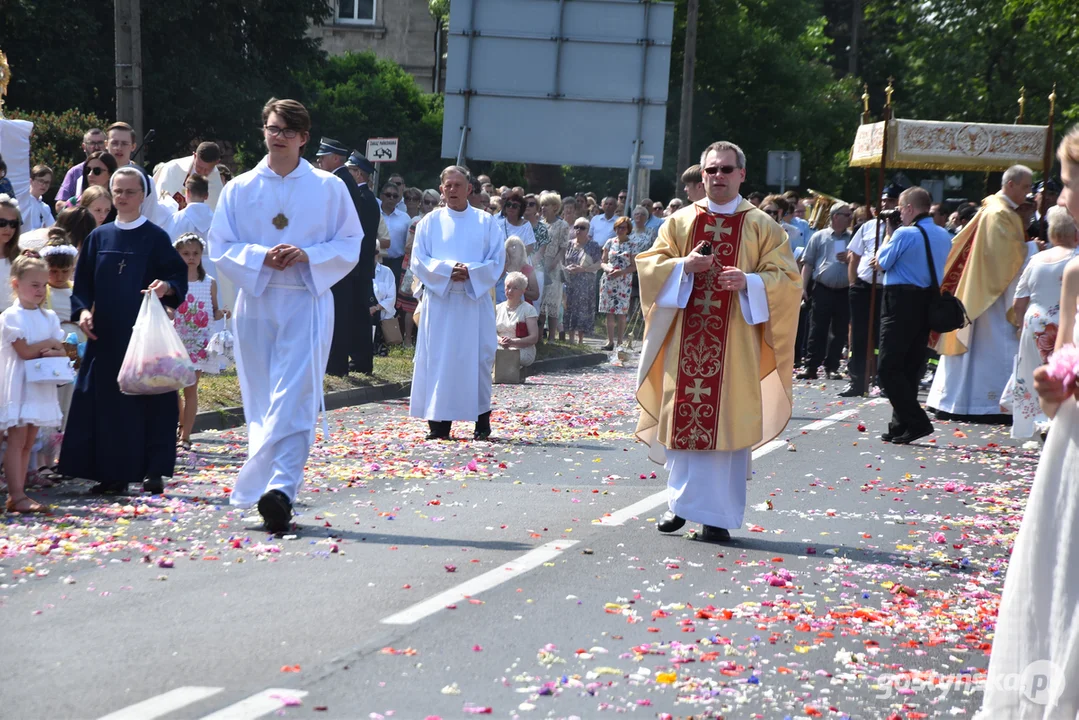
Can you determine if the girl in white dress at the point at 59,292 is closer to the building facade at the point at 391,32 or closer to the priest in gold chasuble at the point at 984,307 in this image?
the priest in gold chasuble at the point at 984,307

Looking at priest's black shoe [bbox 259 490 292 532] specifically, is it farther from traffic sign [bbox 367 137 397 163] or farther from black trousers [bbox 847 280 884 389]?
traffic sign [bbox 367 137 397 163]

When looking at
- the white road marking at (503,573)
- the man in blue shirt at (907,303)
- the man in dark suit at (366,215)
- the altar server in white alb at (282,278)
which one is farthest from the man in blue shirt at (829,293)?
the altar server in white alb at (282,278)

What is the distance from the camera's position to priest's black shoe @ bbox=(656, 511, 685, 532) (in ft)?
28.1

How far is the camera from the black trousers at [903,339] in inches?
537

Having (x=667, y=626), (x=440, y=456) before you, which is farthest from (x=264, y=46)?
(x=667, y=626)

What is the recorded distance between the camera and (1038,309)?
40.2 feet

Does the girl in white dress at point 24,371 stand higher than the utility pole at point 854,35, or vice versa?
the utility pole at point 854,35

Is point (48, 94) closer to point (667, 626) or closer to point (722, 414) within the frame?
point (722, 414)

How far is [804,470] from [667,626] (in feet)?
17.3

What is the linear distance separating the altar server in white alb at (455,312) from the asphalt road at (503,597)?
144cm

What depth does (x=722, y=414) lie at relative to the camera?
28.1ft

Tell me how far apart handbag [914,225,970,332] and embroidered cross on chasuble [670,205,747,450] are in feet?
17.6

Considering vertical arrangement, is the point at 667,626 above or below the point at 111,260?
below

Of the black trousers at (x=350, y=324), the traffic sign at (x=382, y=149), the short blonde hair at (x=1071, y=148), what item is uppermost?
the traffic sign at (x=382, y=149)
